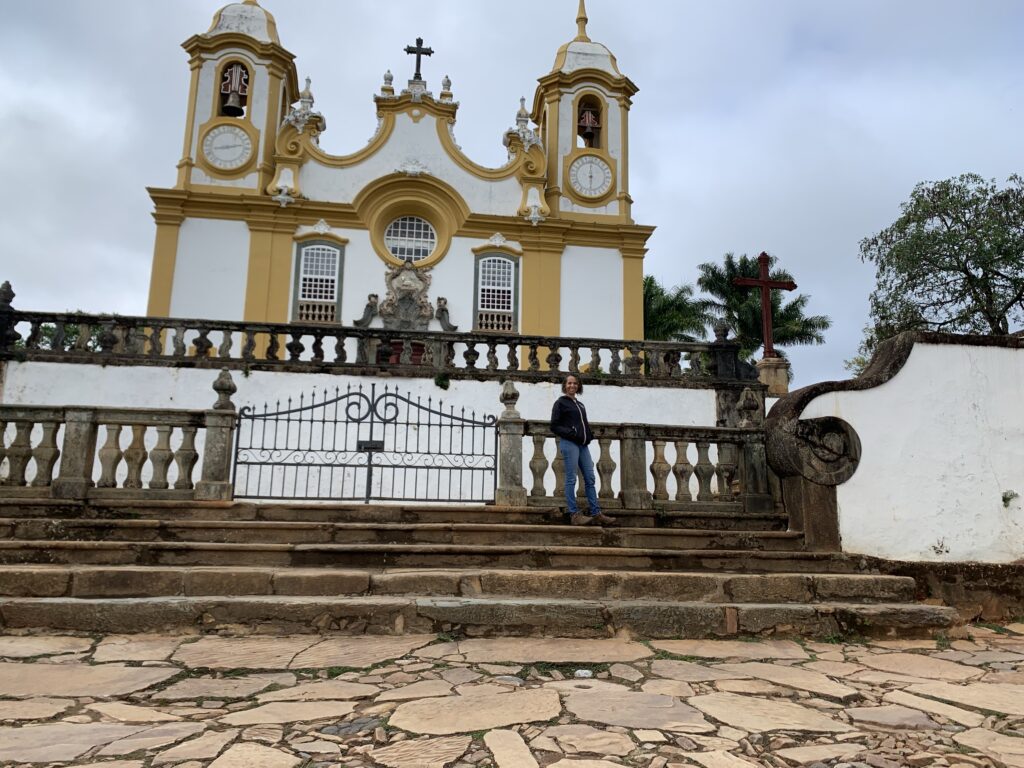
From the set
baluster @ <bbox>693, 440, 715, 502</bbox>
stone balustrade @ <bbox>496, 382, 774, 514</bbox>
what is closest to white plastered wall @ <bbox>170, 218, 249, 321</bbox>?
stone balustrade @ <bbox>496, 382, 774, 514</bbox>

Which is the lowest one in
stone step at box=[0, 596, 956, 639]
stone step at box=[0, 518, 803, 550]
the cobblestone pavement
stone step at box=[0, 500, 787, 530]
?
the cobblestone pavement

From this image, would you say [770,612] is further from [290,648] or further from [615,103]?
[615,103]

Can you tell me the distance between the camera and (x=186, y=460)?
693 cm

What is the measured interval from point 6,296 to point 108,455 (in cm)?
698

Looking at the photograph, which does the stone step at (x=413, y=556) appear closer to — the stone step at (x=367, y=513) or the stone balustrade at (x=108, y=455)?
the stone step at (x=367, y=513)

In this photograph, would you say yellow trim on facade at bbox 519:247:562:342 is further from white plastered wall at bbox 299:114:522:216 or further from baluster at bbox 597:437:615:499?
baluster at bbox 597:437:615:499

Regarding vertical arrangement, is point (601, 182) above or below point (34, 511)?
above

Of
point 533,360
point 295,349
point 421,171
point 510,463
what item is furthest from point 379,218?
point 510,463

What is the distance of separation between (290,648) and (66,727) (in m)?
1.41

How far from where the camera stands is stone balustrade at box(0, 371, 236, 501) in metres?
6.65

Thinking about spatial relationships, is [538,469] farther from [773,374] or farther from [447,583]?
[773,374]

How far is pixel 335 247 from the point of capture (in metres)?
16.7

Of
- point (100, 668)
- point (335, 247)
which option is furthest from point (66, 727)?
point (335, 247)

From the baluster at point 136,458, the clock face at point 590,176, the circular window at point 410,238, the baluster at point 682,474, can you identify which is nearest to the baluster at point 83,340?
the baluster at point 136,458
